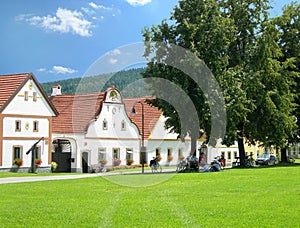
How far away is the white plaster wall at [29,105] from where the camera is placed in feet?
156

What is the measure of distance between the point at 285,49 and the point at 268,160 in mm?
17117

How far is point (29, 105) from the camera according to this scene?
49031 mm

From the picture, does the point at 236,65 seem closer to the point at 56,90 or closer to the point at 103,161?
the point at 103,161

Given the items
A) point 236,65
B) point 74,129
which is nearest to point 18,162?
point 74,129

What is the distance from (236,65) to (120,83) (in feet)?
67.5

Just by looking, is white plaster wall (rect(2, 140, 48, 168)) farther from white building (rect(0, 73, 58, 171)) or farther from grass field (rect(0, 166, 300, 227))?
grass field (rect(0, 166, 300, 227))

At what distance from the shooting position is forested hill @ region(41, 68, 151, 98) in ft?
87.0

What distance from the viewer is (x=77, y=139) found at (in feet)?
179

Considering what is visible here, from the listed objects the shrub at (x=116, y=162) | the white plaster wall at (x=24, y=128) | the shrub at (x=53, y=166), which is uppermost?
the white plaster wall at (x=24, y=128)

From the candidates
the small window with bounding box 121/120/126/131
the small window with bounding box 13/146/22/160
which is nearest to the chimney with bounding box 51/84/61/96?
the small window with bounding box 121/120/126/131

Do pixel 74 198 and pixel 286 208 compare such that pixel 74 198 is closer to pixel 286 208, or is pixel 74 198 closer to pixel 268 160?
pixel 286 208

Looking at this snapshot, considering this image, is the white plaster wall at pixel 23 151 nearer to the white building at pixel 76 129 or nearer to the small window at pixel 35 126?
the white building at pixel 76 129

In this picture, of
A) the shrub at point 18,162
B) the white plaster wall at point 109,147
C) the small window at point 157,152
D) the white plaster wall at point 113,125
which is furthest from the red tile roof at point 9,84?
the small window at point 157,152

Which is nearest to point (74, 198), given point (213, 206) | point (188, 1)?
point (213, 206)
